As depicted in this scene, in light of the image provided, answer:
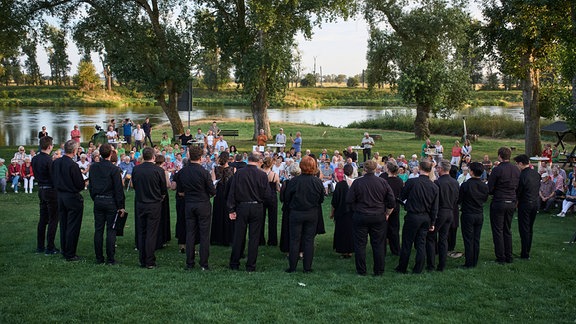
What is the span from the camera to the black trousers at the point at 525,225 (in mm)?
8734

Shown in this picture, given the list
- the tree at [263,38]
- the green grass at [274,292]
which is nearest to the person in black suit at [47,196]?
the green grass at [274,292]

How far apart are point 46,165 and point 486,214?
1033cm

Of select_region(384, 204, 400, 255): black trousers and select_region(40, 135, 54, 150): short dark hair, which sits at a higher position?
select_region(40, 135, 54, 150): short dark hair

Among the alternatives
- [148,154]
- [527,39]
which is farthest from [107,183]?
[527,39]

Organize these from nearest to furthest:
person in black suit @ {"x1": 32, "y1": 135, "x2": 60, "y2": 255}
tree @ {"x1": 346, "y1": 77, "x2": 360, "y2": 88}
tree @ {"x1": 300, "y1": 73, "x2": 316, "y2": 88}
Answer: person in black suit @ {"x1": 32, "y1": 135, "x2": 60, "y2": 255}, tree @ {"x1": 300, "y1": 73, "x2": 316, "y2": 88}, tree @ {"x1": 346, "y1": 77, "x2": 360, "y2": 88}

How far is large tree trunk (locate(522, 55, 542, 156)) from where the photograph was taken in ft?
73.0

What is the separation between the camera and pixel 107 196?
7.86 m

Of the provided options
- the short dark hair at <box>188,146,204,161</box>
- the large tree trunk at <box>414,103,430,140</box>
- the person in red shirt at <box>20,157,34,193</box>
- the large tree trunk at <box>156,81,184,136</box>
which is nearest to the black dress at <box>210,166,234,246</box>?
the short dark hair at <box>188,146,204,161</box>

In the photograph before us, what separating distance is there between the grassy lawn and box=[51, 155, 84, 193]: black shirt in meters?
1.08

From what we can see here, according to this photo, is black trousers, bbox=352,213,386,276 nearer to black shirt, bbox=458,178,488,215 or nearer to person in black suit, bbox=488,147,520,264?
black shirt, bbox=458,178,488,215

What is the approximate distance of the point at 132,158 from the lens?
1758 centimetres

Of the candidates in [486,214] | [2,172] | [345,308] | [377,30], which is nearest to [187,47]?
[377,30]

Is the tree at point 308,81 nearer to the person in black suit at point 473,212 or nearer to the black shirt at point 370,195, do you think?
the person in black suit at point 473,212

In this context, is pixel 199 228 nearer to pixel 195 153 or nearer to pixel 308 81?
pixel 195 153
